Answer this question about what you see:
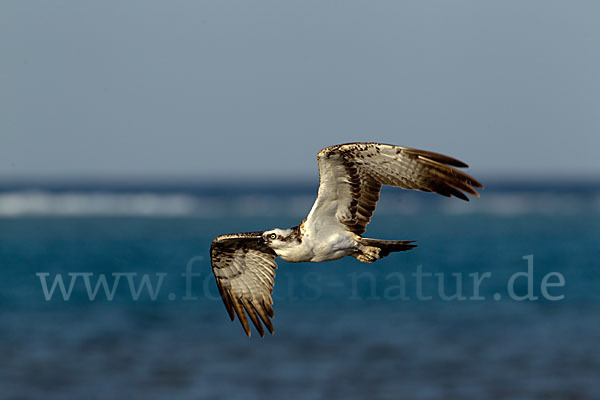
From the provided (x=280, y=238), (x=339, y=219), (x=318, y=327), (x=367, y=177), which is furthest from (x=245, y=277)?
(x=318, y=327)

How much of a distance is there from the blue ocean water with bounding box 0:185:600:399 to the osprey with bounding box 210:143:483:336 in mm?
5643

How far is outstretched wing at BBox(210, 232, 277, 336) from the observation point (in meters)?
11.7

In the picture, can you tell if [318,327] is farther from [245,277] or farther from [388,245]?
[388,245]

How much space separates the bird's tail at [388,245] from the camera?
32.9 ft

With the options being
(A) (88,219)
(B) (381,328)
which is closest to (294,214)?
(A) (88,219)

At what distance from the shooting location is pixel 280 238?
1071cm

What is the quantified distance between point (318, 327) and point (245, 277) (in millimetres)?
11837

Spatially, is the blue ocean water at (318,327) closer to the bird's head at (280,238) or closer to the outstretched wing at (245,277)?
the outstretched wing at (245,277)

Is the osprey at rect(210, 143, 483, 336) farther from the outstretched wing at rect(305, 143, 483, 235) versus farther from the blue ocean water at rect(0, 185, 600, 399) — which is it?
the blue ocean water at rect(0, 185, 600, 399)

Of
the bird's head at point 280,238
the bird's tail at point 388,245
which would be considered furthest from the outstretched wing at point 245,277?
the bird's tail at point 388,245

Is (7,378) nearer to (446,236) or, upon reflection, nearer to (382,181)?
(382,181)

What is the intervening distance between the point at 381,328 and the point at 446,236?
32481mm

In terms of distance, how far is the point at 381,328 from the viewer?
Result: 23.2m

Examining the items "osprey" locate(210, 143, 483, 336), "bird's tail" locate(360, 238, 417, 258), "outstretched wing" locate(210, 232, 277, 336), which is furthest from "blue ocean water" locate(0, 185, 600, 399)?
"bird's tail" locate(360, 238, 417, 258)
